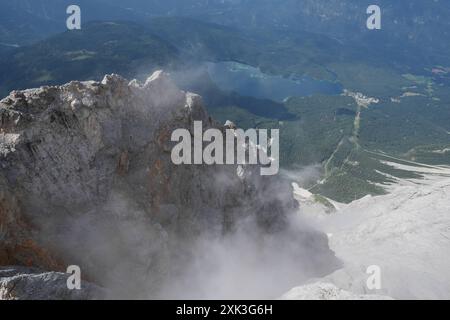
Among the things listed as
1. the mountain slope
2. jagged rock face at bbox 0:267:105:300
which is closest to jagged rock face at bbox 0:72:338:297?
jagged rock face at bbox 0:267:105:300

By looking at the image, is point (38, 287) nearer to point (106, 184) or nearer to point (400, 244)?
point (106, 184)

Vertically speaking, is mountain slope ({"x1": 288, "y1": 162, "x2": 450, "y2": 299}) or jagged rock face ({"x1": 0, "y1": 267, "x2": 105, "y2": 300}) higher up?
jagged rock face ({"x1": 0, "y1": 267, "x2": 105, "y2": 300})

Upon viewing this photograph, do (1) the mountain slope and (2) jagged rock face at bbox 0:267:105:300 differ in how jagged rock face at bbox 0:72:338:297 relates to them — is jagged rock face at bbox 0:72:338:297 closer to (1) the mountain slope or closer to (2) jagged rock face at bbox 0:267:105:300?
(2) jagged rock face at bbox 0:267:105:300

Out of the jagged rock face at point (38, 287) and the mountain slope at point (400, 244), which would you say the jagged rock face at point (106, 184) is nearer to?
the jagged rock face at point (38, 287)

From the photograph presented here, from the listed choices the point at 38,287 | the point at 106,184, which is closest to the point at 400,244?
the point at 106,184

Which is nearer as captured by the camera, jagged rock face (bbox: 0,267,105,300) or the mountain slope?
jagged rock face (bbox: 0,267,105,300)

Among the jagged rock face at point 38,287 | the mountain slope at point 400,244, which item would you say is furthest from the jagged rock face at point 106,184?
the mountain slope at point 400,244

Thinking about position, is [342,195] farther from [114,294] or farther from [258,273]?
[114,294]

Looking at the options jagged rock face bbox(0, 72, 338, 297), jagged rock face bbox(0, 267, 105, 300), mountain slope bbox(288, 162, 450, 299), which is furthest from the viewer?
mountain slope bbox(288, 162, 450, 299)
